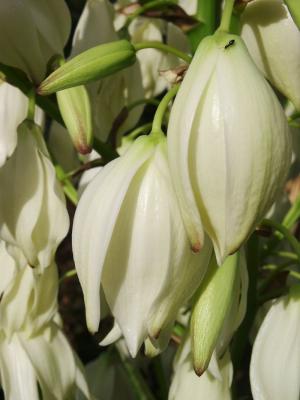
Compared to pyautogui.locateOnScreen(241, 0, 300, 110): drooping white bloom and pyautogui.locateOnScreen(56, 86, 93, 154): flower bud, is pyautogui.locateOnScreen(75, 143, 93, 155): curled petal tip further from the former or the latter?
pyautogui.locateOnScreen(241, 0, 300, 110): drooping white bloom

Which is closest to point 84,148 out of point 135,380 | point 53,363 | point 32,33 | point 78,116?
point 78,116

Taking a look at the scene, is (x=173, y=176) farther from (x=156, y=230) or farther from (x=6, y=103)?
(x=6, y=103)

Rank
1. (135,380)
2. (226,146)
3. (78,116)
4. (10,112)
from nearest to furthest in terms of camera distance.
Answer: (226,146), (78,116), (10,112), (135,380)

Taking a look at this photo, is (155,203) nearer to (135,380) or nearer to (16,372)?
(16,372)

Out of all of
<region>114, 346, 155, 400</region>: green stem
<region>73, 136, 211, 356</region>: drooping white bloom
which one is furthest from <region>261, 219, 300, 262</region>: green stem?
<region>114, 346, 155, 400</region>: green stem

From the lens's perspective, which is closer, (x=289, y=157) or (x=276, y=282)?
(x=289, y=157)

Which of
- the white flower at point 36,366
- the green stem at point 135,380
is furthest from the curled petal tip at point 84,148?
the green stem at point 135,380

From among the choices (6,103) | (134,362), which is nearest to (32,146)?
(6,103)
